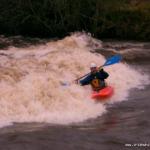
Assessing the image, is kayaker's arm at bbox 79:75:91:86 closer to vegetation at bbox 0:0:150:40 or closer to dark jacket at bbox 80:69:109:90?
dark jacket at bbox 80:69:109:90

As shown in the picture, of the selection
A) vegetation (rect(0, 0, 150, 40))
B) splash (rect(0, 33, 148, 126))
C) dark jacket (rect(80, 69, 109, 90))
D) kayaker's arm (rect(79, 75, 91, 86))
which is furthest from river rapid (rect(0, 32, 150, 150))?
vegetation (rect(0, 0, 150, 40))

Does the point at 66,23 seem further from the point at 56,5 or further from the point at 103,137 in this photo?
the point at 103,137

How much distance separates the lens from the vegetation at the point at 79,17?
20828 millimetres

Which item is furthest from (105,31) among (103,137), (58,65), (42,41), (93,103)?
(103,137)

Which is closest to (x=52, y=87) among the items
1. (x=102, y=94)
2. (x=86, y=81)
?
(x=86, y=81)

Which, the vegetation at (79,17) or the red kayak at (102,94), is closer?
the red kayak at (102,94)

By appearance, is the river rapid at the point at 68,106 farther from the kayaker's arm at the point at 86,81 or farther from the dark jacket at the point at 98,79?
the dark jacket at the point at 98,79

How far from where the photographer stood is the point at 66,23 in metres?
21.2

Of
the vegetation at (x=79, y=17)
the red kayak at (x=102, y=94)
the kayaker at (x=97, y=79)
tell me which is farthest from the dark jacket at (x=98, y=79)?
the vegetation at (x=79, y=17)

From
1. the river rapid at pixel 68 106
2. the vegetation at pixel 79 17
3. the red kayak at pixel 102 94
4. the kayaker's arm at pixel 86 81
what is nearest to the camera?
the river rapid at pixel 68 106

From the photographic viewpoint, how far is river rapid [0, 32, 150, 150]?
8.96 meters

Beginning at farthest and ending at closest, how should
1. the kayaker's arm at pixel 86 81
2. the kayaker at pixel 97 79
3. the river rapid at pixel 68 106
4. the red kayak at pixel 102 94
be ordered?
the kayaker's arm at pixel 86 81 < the kayaker at pixel 97 79 < the red kayak at pixel 102 94 < the river rapid at pixel 68 106

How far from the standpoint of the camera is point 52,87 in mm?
12047

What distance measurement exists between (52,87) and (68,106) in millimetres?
1169
